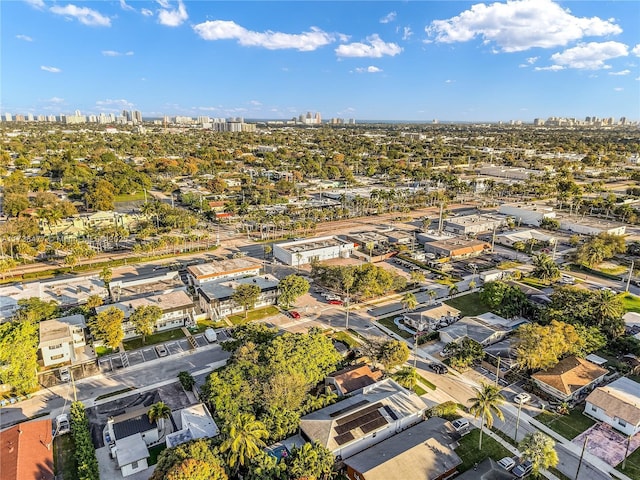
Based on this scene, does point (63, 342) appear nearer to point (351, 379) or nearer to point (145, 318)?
point (145, 318)

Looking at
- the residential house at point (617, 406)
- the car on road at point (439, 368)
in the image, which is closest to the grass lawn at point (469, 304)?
the car on road at point (439, 368)

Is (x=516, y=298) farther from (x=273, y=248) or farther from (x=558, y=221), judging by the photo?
(x=558, y=221)

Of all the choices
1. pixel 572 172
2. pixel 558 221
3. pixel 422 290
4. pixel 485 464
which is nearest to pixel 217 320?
pixel 422 290

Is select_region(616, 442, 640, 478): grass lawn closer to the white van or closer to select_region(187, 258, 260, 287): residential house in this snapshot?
the white van

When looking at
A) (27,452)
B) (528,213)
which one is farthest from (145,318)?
(528,213)

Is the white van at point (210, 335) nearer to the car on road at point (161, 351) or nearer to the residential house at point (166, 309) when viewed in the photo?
the residential house at point (166, 309)
